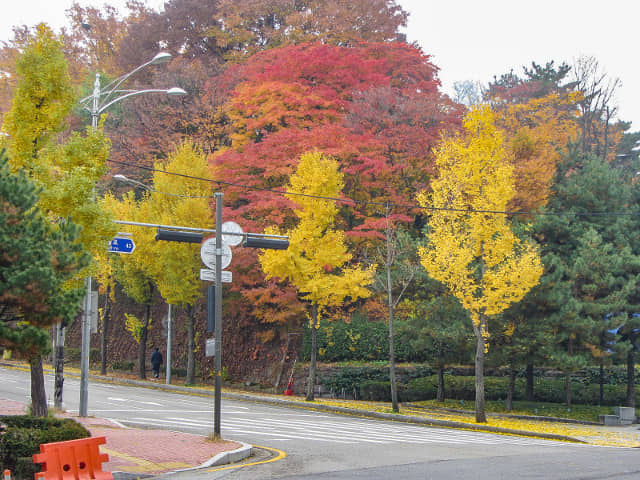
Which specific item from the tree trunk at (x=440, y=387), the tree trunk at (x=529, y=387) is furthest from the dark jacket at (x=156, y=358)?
the tree trunk at (x=529, y=387)

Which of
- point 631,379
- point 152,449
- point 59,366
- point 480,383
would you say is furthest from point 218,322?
point 631,379

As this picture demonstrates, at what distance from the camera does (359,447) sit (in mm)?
15234

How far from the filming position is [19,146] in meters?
13.6

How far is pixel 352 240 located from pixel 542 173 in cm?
994

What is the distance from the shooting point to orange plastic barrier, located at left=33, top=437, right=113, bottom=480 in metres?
9.65

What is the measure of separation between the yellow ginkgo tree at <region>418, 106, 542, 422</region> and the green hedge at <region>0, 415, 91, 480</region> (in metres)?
15.5

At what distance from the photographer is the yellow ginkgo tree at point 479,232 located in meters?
23.8

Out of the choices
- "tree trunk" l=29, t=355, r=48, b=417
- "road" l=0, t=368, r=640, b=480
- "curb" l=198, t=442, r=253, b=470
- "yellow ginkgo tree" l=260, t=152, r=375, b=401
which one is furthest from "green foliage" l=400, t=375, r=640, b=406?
"tree trunk" l=29, t=355, r=48, b=417

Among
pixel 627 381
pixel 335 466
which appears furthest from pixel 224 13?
pixel 335 466

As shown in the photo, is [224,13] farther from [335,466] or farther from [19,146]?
[335,466]

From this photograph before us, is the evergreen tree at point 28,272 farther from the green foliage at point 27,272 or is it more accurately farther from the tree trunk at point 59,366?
the tree trunk at point 59,366

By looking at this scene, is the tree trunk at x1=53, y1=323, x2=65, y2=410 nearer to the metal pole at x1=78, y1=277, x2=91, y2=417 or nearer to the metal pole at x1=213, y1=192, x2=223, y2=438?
the metal pole at x1=78, y1=277, x2=91, y2=417

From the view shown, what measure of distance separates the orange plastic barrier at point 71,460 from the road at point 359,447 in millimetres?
1884

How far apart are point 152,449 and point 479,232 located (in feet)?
48.1
